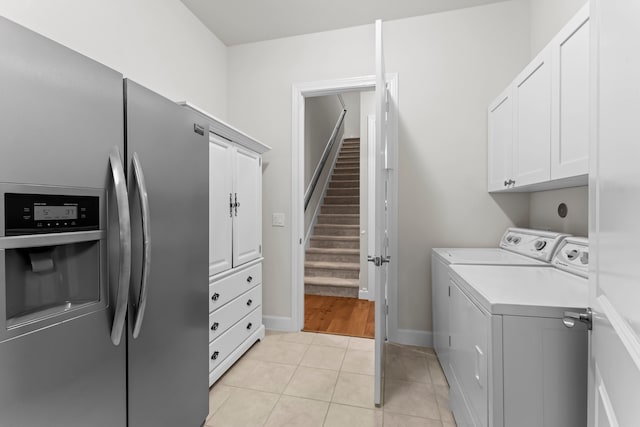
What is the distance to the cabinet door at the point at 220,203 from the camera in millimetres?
1900

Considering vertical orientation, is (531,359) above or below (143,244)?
below

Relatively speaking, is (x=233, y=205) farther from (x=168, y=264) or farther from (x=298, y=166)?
(x=168, y=264)

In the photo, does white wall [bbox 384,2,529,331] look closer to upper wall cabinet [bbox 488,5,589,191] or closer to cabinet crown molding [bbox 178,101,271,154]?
upper wall cabinet [bbox 488,5,589,191]

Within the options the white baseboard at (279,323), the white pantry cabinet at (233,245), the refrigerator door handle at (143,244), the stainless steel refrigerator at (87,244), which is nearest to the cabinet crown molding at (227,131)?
the white pantry cabinet at (233,245)

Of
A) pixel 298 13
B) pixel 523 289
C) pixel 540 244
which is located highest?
pixel 298 13

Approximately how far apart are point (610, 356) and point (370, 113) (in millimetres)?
3407

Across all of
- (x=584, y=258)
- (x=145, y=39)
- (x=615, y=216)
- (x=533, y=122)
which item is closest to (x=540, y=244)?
(x=584, y=258)

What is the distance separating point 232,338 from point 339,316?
1308 mm

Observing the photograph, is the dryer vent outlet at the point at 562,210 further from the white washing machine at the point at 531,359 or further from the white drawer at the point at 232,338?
the white drawer at the point at 232,338

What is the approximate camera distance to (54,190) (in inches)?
31.3

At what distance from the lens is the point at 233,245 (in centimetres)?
216

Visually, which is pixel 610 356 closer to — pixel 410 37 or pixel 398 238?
pixel 398 238

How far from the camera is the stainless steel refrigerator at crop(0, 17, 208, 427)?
0.72 metres

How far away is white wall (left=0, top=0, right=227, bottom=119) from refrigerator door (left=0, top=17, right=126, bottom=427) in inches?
37.2
